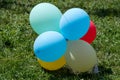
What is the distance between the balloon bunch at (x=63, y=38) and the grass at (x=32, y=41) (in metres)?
0.22

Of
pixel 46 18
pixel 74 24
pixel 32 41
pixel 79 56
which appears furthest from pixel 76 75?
pixel 32 41

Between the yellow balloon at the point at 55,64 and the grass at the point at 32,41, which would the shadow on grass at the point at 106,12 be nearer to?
the grass at the point at 32,41

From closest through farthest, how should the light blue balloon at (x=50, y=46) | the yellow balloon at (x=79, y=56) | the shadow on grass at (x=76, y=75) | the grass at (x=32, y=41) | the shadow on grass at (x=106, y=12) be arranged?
1. the light blue balloon at (x=50, y=46)
2. the yellow balloon at (x=79, y=56)
3. the shadow on grass at (x=76, y=75)
4. the grass at (x=32, y=41)
5. the shadow on grass at (x=106, y=12)

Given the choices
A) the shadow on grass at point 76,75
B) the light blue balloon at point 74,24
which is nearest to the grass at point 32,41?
the shadow on grass at point 76,75

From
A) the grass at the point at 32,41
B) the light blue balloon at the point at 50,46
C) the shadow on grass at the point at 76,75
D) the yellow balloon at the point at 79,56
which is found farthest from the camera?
the grass at the point at 32,41

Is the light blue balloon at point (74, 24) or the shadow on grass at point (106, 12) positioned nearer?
the light blue balloon at point (74, 24)

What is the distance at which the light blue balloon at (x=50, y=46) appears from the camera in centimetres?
544

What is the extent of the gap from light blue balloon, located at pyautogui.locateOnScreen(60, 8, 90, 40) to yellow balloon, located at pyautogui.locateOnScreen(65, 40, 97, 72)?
140mm

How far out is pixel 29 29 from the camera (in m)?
7.52

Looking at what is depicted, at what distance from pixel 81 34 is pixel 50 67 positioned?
2.05 feet

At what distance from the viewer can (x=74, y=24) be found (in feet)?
18.1

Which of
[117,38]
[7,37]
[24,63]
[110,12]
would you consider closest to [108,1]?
[110,12]

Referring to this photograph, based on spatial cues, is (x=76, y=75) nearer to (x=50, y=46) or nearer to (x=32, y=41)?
(x=50, y=46)

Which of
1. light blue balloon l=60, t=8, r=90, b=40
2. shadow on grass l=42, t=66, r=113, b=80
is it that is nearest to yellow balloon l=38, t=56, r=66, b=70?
shadow on grass l=42, t=66, r=113, b=80
